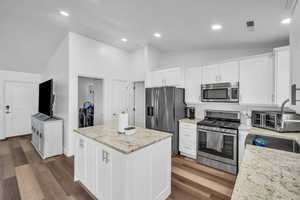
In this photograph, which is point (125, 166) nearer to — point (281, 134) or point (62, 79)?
point (281, 134)

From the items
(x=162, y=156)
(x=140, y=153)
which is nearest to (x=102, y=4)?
(x=140, y=153)

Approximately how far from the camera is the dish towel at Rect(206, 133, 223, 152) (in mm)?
2615

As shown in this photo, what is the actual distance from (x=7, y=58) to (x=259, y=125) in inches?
280

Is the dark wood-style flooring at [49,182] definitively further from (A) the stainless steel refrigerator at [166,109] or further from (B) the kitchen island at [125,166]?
(A) the stainless steel refrigerator at [166,109]

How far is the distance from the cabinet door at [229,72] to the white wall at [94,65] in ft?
9.61

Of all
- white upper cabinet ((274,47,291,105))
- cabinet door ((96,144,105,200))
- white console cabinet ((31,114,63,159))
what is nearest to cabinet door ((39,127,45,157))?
white console cabinet ((31,114,63,159))

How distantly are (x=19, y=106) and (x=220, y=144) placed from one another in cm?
693

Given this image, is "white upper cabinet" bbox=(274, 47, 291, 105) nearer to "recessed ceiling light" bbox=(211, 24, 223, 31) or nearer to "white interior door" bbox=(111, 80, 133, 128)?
"recessed ceiling light" bbox=(211, 24, 223, 31)

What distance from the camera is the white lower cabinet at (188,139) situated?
304 centimetres

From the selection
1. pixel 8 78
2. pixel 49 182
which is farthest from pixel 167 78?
pixel 8 78

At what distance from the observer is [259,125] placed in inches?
96.7

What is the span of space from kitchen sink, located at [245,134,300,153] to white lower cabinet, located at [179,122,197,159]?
106 cm

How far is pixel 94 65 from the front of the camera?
372 centimetres

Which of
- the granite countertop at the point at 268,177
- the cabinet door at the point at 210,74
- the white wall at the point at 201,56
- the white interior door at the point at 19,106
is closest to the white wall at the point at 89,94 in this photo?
the white interior door at the point at 19,106
